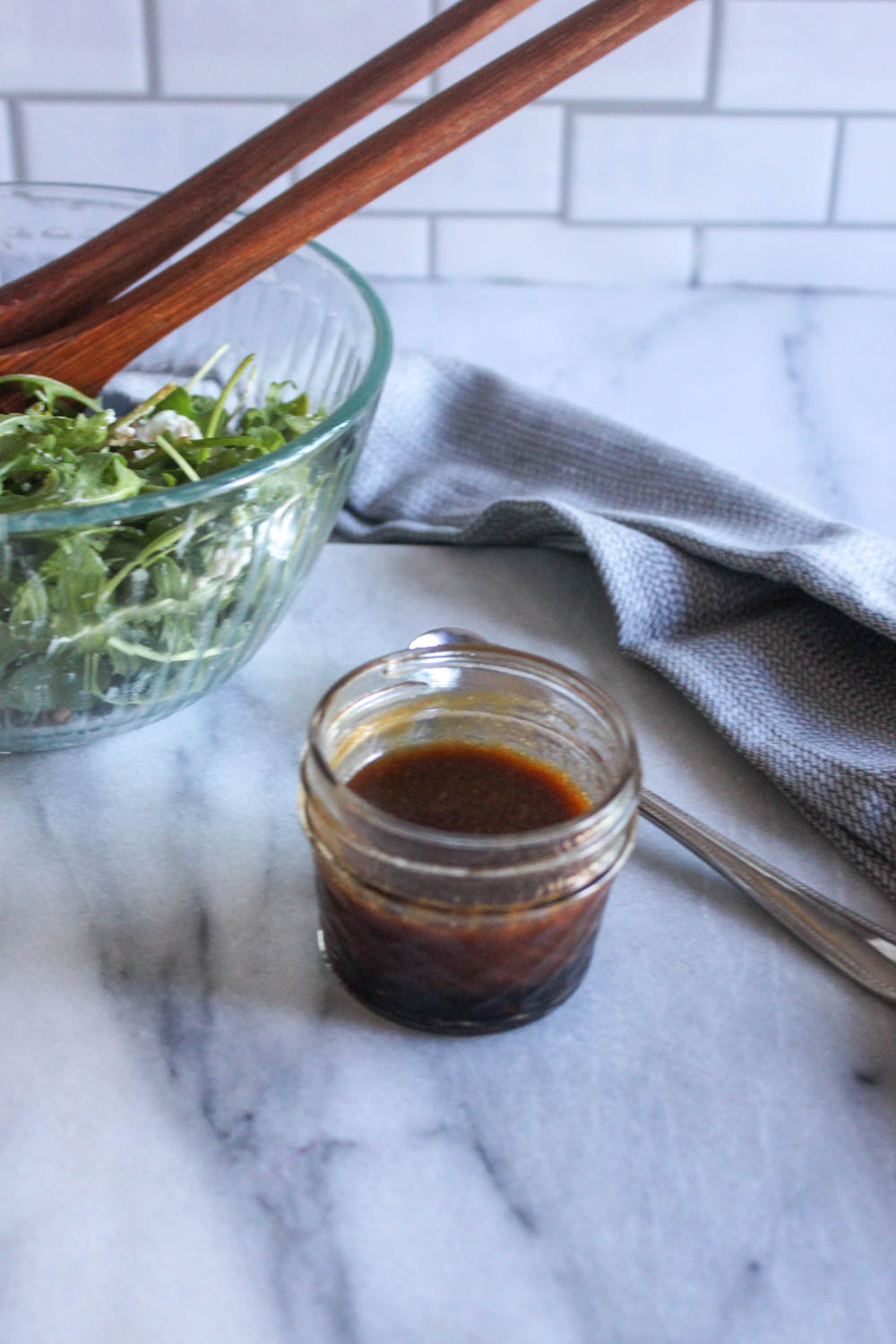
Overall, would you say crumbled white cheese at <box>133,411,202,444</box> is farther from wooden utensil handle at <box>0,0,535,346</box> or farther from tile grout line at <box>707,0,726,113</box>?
tile grout line at <box>707,0,726,113</box>

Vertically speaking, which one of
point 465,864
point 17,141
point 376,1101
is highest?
point 17,141

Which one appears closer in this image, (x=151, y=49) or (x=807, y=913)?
(x=807, y=913)

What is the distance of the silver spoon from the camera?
2.14ft

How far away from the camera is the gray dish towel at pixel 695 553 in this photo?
2.49 ft

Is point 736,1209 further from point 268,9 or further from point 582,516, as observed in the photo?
point 268,9

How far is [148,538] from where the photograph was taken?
67cm

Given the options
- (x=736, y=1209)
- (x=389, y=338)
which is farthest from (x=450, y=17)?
(x=736, y=1209)

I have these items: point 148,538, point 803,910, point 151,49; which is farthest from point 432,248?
point 803,910

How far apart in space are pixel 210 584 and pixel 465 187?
0.69 m

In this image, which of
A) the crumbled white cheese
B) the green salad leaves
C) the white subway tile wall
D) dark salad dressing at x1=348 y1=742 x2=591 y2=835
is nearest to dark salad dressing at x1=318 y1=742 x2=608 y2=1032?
dark salad dressing at x1=348 y1=742 x2=591 y2=835

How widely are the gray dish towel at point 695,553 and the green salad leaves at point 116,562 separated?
0.73ft

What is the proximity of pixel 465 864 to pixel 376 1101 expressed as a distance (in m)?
0.11

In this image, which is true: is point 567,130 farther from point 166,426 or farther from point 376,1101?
point 376,1101

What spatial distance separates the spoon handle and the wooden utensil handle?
1.35 feet
